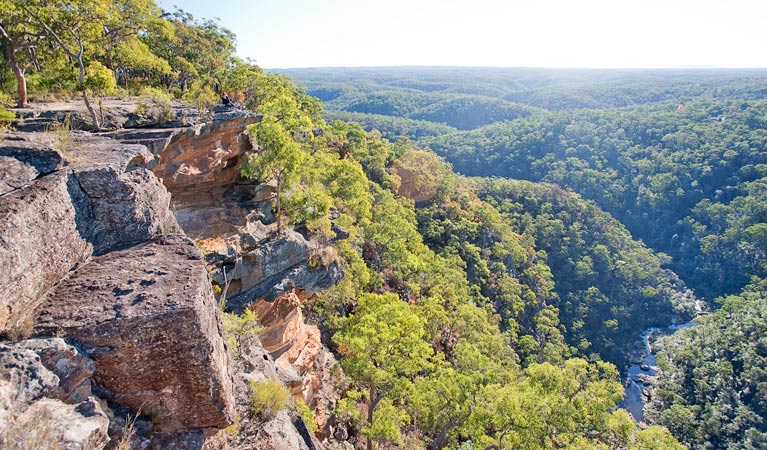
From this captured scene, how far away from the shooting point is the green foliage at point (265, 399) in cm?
864

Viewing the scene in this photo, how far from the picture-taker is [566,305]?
71.6 metres

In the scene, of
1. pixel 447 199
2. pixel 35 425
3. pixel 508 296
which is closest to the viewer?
pixel 35 425

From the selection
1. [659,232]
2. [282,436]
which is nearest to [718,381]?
[659,232]

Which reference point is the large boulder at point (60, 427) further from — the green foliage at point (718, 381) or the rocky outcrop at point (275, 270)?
the green foliage at point (718, 381)

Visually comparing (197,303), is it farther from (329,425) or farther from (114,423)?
(329,425)

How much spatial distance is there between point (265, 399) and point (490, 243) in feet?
178

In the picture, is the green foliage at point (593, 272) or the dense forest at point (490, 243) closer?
the dense forest at point (490, 243)

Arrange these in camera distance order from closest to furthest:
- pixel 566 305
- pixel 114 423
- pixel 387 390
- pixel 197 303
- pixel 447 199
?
pixel 114 423 < pixel 197 303 < pixel 387 390 < pixel 447 199 < pixel 566 305

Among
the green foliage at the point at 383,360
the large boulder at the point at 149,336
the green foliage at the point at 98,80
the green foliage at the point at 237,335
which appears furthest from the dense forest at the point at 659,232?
the large boulder at the point at 149,336

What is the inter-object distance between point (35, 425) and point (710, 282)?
119944 mm

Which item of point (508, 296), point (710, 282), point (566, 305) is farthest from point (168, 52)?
point (710, 282)

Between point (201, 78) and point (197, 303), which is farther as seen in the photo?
point (201, 78)

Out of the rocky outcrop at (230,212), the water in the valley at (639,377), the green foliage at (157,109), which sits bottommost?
the water in the valley at (639,377)

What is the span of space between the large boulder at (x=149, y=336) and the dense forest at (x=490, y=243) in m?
9.40
